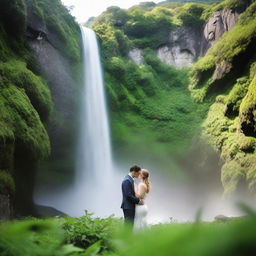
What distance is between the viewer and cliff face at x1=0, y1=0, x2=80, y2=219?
1069cm

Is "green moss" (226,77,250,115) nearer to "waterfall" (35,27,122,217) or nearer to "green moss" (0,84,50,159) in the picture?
"waterfall" (35,27,122,217)

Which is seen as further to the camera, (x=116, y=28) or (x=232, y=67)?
(x=116, y=28)

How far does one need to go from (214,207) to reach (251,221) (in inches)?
688

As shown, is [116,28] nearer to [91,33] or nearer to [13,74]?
[91,33]

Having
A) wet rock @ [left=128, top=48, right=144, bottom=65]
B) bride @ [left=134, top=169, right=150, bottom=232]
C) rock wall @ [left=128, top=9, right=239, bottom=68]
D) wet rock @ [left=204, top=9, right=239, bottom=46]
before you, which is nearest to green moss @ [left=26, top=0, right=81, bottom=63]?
wet rock @ [left=128, top=48, right=144, bottom=65]

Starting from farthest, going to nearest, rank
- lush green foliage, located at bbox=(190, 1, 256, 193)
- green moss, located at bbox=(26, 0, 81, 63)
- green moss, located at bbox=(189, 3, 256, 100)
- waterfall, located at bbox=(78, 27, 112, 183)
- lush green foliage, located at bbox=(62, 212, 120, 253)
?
green moss, located at bbox=(189, 3, 256, 100) → waterfall, located at bbox=(78, 27, 112, 183) → green moss, located at bbox=(26, 0, 81, 63) → lush green foliage, located at bbox=(190, 1, 256, 193) → lush green foliage, located at bbox=(62, 212, 120, 253)

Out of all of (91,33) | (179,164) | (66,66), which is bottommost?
(179,164)

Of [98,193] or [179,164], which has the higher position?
[179,164]

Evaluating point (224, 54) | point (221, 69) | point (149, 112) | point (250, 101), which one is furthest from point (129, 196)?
point (149, 112)

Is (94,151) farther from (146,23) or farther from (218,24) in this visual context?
(146,23)

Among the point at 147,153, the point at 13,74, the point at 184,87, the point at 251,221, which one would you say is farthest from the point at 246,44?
the point at 251,221

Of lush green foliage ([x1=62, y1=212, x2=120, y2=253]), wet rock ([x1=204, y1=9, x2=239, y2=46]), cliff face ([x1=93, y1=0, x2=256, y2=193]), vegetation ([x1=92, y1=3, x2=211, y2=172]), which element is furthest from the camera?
wet rock ([x1=204, y1=9, x2=239, y2=46])

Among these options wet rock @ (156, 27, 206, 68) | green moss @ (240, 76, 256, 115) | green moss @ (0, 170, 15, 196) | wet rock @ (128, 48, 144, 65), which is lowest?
green moss @ (0, 170, 15, 196)

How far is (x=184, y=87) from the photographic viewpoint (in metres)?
29.1
